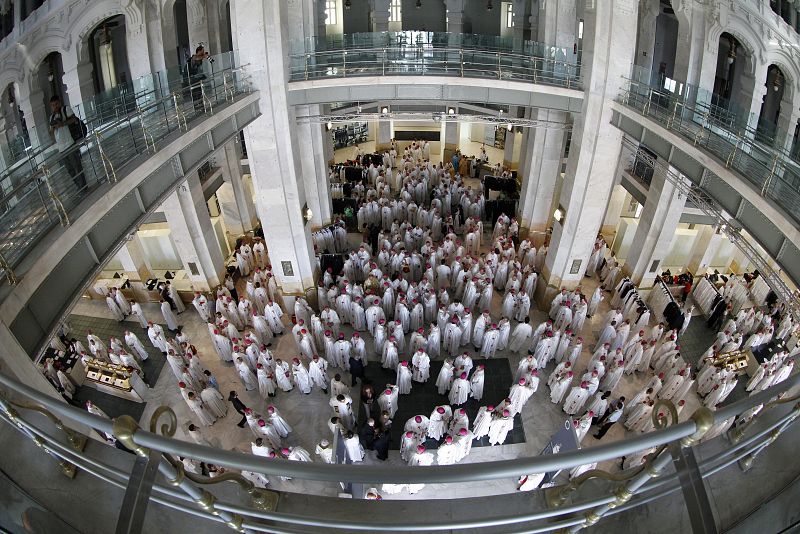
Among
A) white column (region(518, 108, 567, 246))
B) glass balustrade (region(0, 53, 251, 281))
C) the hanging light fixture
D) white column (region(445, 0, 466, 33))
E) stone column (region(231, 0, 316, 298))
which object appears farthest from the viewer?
white column (region(445, 0, 466, 33))

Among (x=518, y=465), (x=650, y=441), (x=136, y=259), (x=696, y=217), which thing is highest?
(x=650, y=441)

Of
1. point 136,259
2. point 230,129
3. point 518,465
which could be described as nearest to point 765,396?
point 518,465

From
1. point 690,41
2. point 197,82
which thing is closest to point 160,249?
point 197,82

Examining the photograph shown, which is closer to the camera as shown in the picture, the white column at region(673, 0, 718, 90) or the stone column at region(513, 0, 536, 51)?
the white column at region(673, 0, 718, 90)

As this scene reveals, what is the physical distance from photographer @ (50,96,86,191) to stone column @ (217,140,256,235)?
8.25m

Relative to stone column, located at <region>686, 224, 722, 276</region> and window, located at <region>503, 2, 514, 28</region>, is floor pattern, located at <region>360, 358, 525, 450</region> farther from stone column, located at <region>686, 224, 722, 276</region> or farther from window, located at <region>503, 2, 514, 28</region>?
window, located at <region>503, 2, 514, 28</region>

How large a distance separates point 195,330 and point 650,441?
15.2 meters

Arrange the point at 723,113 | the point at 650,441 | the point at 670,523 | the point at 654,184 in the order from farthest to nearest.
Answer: the point at 654,184 < the point at 723,113 < the point at 670,523 < the point at 650,441

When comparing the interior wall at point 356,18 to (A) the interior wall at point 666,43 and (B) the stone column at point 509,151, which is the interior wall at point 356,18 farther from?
(A) the interior wall at point 666,43

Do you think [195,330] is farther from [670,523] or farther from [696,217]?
[696,217]

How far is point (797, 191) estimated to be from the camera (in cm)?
787

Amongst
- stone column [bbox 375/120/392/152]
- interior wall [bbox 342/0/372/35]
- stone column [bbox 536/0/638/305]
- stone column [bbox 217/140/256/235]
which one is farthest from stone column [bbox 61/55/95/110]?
interior wall [bbox 342/0/372/35]

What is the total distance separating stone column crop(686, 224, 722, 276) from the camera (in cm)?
1641

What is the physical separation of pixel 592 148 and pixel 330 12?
760 inches
